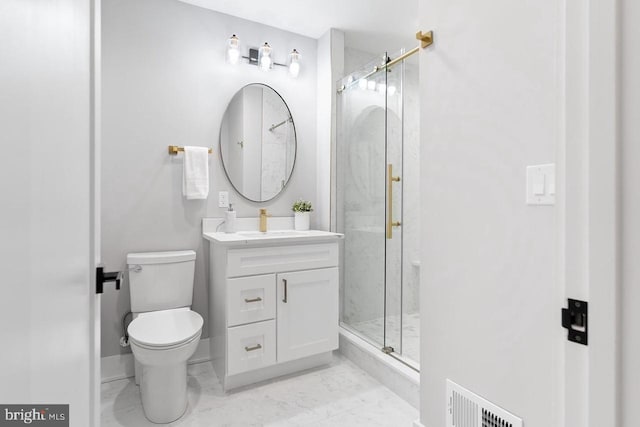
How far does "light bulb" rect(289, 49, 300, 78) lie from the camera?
2.66 meters

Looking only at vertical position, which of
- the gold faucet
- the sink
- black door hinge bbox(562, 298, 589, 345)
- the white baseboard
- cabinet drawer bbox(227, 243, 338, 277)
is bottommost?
the white baseboard

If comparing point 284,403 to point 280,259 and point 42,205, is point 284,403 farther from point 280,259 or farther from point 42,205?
point 42,205

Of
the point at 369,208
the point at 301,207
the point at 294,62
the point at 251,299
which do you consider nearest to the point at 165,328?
the point at 251,299

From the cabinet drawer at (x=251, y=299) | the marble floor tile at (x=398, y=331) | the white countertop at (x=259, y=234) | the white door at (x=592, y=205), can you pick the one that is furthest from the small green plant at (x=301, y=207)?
the white door at (x=592, y=205)

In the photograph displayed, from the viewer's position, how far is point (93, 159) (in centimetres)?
71

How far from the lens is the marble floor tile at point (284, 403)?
1.72 meters

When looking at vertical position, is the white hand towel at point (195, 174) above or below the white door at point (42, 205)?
above

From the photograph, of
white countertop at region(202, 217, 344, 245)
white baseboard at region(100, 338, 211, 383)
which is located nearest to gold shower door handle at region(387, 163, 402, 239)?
white countertop at region(202, 217, 344, 245)

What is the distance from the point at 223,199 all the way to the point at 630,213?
2307mm

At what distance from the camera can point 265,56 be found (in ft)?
8.38

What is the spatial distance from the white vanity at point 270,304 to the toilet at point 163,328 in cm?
22

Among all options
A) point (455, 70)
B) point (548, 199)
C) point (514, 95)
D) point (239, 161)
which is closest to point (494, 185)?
point (548, 199)

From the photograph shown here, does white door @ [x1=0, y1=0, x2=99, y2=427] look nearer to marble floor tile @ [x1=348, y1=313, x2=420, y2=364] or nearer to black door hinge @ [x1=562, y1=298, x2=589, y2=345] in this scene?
black door hinge @ [x1=562, y1=298, x2=589, y2=345]

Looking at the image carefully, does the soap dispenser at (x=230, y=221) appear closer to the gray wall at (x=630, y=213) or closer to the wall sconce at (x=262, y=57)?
the wall sconce at (x=262, y=57)
